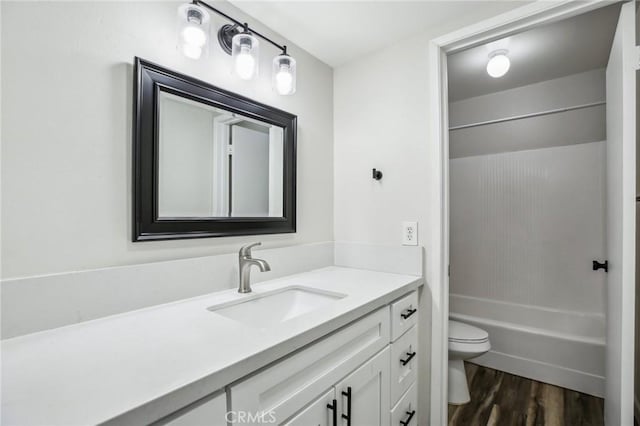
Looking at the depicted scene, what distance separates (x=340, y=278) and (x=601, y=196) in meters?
2.14

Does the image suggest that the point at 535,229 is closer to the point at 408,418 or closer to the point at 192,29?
the point at 408,418

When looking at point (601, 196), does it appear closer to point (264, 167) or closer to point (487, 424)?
point (487, 424)

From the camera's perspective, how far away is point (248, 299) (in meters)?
1.18

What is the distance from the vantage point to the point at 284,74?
4.70ft

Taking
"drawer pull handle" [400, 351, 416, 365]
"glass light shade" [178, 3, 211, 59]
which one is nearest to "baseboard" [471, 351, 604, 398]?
"drawer pull handle" [400, 351, 416, 365]

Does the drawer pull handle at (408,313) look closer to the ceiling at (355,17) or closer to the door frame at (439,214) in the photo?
the door frame at (439,214)

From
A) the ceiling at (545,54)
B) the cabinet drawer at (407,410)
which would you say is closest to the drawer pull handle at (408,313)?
the cabinet drawer at (407,410)

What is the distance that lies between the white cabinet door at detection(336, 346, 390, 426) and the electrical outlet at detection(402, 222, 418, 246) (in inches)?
22.7

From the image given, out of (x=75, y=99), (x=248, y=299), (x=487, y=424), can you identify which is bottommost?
(x=487, y=424)

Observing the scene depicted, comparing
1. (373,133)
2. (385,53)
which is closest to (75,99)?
(373,133)

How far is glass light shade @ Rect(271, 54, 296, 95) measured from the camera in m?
1.43

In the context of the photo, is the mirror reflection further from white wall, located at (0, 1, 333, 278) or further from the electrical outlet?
the electrical outlet

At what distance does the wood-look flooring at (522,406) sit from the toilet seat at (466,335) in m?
0.39

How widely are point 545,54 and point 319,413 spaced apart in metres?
2.42
